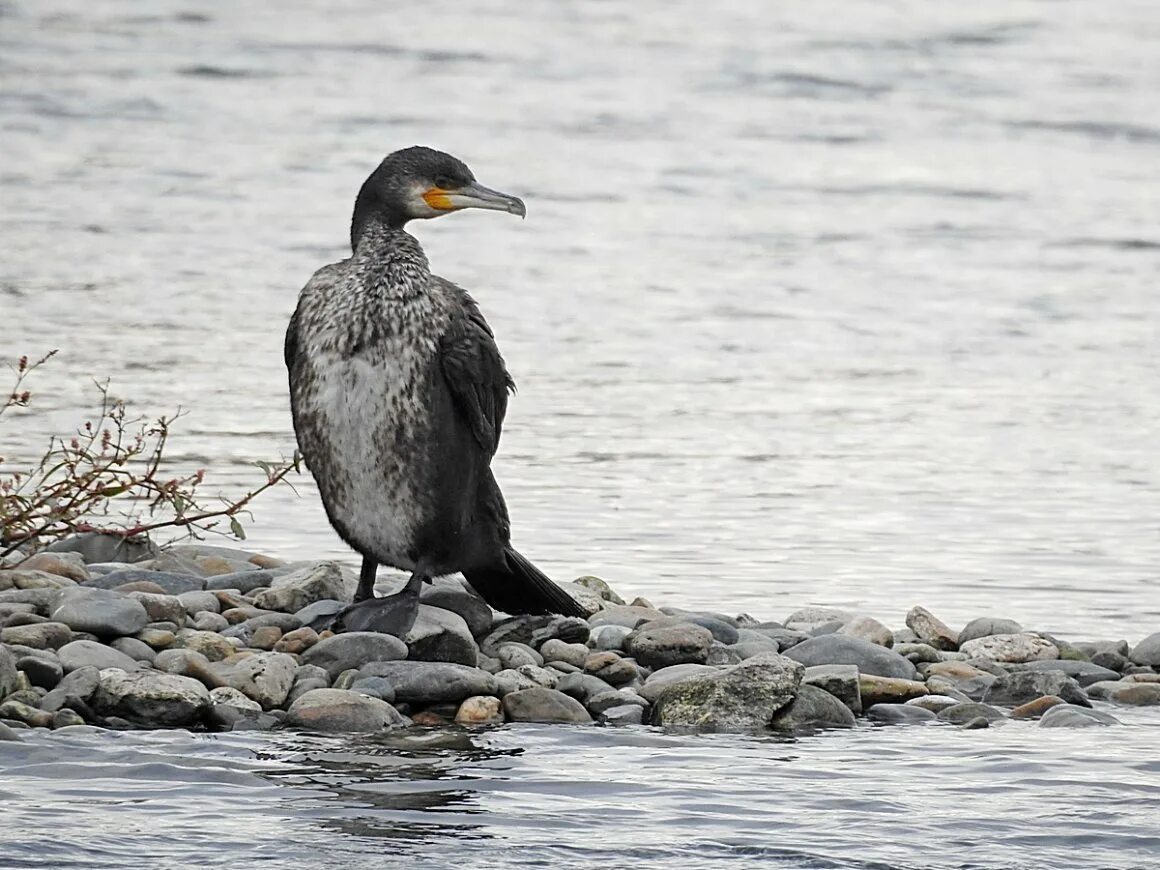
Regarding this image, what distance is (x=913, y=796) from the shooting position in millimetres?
5836

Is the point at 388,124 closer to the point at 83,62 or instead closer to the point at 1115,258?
the point at 83,62

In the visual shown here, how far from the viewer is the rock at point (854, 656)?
23.6 ft

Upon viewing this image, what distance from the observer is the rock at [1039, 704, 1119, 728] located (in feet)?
22.1

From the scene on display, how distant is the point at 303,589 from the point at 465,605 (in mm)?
531

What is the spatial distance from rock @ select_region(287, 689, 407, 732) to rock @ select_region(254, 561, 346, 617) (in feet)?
3.18

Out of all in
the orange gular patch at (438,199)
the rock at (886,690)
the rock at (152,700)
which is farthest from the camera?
the orange gular patch at (438,199)

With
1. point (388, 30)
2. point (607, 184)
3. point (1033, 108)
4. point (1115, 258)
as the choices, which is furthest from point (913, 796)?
point (388, 30)

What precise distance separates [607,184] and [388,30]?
28.4 feet

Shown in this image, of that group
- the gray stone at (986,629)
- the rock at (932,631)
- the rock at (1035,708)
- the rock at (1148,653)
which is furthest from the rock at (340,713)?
the rock at (1148,653)

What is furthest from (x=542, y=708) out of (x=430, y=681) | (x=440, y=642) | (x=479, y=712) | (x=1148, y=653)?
(x=1148, y=653)

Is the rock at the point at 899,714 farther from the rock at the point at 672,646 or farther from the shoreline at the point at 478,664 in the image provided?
the rock at the point at 672,646

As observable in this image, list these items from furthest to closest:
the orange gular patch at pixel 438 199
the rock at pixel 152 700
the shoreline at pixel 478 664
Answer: the orange gular patch at pixel 438 199 → the shoreline at pixel 478 664 → the rock at pixel 152 700

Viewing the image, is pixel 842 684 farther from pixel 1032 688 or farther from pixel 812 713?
pixel 1032 688

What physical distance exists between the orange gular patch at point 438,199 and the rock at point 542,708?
1658 millimetres
